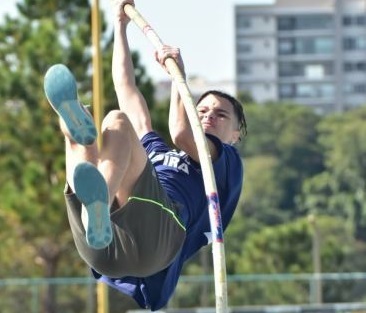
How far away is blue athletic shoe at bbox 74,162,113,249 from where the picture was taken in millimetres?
5484

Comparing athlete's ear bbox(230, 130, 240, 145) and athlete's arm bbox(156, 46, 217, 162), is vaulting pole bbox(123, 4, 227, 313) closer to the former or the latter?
athlete's arm bbox(156, 46, 217, 162)

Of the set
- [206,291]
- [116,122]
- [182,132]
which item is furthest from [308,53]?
[116,122]

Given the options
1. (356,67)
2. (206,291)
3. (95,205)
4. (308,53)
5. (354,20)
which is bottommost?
(206,291)

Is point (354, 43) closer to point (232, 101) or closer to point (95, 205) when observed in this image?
point (232, 101)

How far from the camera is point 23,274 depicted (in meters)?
31.2

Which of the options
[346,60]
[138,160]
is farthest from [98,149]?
[346,60]

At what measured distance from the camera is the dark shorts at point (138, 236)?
595 centimetres

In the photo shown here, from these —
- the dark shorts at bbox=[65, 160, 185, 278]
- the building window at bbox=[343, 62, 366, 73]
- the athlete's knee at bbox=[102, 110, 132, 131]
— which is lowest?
the dark shorts at bbox=[65, 160, 185, 278]

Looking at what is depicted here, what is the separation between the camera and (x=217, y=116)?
6738 millimetres

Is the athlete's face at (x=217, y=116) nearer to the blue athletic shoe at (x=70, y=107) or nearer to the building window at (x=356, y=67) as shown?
the blue athletic shoe at (x=70, y=107)

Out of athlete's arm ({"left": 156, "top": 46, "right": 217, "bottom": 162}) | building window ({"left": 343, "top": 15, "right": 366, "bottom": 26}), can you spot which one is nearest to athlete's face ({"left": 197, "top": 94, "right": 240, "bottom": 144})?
athlete's arm ({"left": 156, "top": 46, "right": 217, "bottom": 162})

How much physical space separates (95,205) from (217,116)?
1.37m

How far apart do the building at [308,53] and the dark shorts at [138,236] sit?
11592cm

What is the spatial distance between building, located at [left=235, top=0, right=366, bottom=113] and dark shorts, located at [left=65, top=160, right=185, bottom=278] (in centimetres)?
11592
